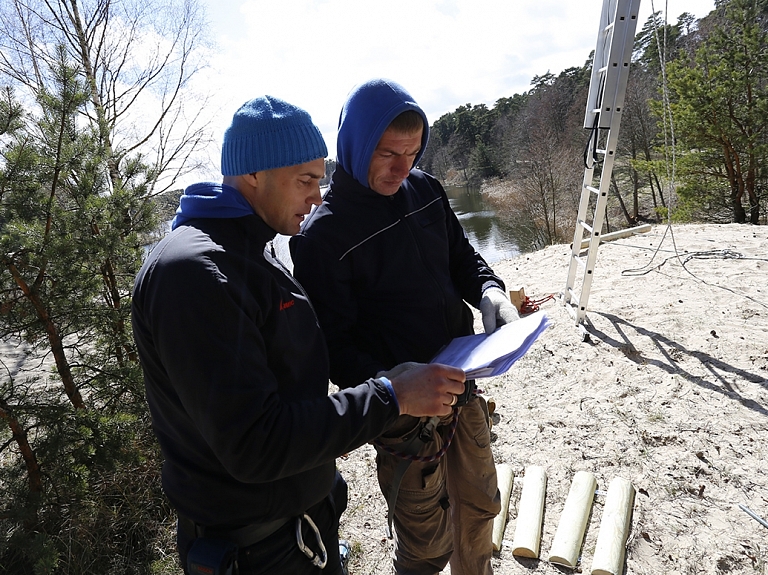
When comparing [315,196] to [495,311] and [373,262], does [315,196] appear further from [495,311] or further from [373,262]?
[495,311]

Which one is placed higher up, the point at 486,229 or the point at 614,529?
the point at 614,529

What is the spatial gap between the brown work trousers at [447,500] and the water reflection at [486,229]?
44.5 ft

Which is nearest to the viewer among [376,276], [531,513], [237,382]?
[237,382]

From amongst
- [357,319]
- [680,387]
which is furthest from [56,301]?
[680,387]

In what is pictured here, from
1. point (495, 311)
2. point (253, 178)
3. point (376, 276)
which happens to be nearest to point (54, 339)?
point (376, 276)

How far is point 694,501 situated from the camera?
269 cm

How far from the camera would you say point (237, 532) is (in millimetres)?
1179

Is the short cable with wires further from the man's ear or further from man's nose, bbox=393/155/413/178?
the man's ear

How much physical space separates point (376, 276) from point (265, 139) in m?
0.73

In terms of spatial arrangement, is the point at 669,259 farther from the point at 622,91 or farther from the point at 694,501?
the point at 694,501

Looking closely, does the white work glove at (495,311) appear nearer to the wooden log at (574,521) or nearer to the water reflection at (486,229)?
the wooden log at (574,521)

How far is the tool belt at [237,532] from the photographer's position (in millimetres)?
1178

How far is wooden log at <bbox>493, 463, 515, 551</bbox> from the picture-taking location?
2605 millimetres

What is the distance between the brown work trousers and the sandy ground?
681 millimetres
